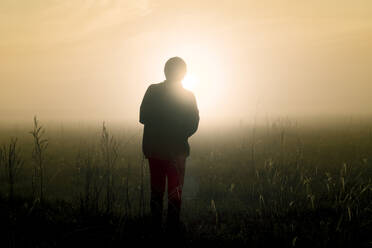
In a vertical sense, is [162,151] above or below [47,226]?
above

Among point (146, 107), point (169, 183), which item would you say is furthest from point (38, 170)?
point (169, 183)

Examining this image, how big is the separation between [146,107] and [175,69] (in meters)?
0.59

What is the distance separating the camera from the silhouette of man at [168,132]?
3729mm

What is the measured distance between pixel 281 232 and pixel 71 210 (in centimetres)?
294

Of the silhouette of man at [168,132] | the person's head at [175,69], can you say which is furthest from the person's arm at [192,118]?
the person's head at [175,69]

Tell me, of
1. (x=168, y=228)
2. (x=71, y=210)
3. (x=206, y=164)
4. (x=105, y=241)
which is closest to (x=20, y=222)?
(x=71, y=210)

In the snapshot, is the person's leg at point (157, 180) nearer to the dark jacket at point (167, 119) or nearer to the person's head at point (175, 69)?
the dark jacket at point (167, 119)

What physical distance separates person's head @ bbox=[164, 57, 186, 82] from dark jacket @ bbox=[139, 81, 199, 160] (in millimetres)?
102

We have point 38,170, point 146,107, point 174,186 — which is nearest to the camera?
point 174,186

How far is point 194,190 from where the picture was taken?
6621 mm

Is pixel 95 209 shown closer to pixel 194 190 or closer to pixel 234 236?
pixel 234 236

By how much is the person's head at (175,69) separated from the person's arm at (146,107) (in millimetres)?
306

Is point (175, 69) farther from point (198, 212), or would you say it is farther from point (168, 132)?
point (198, 212)

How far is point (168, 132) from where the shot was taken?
3783mm
